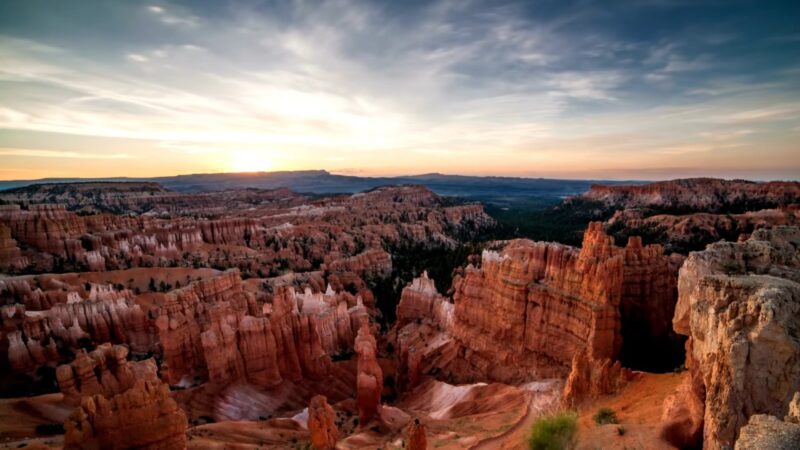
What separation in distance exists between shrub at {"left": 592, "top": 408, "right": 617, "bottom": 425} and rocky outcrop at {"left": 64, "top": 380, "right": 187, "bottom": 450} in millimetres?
14592

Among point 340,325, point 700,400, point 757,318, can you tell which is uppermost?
point 757,318

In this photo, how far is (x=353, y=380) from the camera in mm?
31062

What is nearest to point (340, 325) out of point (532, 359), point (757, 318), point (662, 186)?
point (532, 359)

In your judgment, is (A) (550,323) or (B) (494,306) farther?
(B) (494,306)

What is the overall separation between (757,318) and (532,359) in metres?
17.4

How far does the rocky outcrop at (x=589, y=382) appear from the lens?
1770 centimetres

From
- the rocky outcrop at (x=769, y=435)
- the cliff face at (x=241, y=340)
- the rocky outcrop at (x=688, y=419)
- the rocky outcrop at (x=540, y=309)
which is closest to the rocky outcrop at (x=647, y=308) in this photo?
the rocky outcrop at (x=540, y=309)

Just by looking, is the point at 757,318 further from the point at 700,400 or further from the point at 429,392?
the point at 429,392

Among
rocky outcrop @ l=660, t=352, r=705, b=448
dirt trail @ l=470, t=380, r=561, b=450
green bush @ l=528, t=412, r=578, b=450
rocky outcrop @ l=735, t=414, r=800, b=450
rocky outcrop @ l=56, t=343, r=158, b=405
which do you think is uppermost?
rocky outcrop @ l=735, t=414, r=800, b=450

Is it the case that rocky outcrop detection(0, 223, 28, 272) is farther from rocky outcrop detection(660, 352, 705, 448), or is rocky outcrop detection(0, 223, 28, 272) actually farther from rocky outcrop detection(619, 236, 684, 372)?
rocky outcrop detection(660, 352, 705, 448)

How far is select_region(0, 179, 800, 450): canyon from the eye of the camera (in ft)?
34.1

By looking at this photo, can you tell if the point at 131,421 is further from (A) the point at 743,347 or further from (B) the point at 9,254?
(B) the point at 9,254

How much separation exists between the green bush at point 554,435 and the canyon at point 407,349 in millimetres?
1292

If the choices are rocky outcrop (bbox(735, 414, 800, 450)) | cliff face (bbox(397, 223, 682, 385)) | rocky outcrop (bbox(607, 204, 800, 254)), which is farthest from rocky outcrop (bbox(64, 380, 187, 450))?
rocky outcrop (bbox(607, 204, 800, 254))
